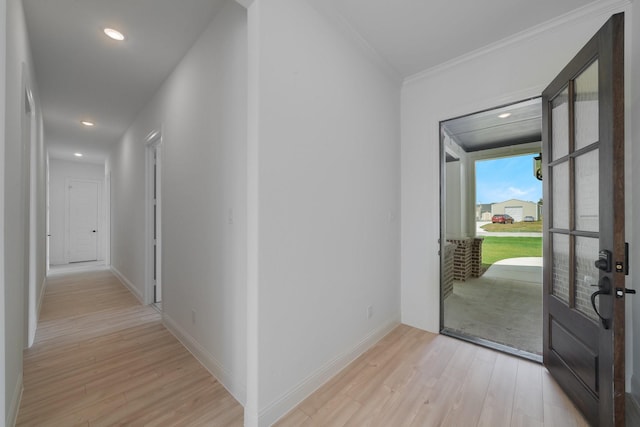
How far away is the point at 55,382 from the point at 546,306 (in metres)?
3.88

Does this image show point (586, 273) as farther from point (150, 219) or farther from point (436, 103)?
point (150, 219)

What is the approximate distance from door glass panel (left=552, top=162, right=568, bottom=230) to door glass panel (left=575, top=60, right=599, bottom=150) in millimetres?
234

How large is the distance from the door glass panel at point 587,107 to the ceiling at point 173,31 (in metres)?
0.80

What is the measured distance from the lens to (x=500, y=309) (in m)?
3.31

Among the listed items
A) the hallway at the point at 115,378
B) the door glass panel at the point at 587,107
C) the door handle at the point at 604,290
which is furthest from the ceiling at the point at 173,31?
the hallway at the point at 115,378

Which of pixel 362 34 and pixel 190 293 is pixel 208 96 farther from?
pixel 190 293

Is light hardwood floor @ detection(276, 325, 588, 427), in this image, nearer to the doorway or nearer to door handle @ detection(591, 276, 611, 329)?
door handle @ detection(591, 276, 611, 329)

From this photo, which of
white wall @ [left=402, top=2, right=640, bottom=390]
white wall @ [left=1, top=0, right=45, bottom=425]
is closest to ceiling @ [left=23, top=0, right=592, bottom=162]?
white wall @ [left=402, top=2, right=640, bottom=390]

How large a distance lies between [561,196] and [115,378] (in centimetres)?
368

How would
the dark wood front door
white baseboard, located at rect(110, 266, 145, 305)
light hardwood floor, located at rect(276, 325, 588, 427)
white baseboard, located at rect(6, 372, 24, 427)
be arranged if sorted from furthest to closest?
white baseboard, located at rect(110, 266, 145, 305) → light hardwood floor, located at rect(276, 325, 588, 427) → white baseboard, located at rect(6, 372, 24, 427) → the dark wood front door

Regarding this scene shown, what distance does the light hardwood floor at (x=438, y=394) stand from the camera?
4.96 ft

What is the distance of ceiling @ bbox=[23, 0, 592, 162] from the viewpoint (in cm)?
190

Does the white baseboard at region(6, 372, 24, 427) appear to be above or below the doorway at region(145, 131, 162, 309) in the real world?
below

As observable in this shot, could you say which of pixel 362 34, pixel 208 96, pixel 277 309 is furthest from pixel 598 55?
pixel 208 96
